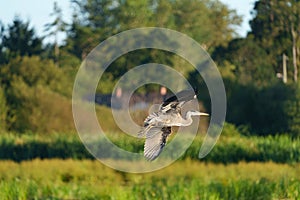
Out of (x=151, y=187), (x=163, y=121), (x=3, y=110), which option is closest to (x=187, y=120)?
(x=163, y=121)

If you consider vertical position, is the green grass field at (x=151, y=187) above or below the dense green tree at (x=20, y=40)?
below

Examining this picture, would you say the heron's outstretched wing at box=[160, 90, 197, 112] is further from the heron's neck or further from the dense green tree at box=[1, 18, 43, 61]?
the dense green tree at box=[1, 18, 43, 61]

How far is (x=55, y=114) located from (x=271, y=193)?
18.5 m

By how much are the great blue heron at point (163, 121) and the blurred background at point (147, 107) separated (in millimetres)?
114

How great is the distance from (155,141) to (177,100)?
151 millimetres

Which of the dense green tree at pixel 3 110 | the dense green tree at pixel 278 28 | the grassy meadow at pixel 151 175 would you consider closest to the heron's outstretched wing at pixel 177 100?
the grassy meadow at pixel 151 175

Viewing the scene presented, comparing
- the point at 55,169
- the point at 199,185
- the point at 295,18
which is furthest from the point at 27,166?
the point at 295,18

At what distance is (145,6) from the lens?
401 centimetres

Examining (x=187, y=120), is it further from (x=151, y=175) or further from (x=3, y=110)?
(x=3, y=110)

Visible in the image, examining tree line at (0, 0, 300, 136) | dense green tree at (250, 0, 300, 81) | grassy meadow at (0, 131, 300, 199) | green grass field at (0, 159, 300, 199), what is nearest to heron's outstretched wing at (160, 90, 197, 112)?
grassy meadow at (0, 131, 300, 199)

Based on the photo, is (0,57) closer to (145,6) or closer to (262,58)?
(262,58)

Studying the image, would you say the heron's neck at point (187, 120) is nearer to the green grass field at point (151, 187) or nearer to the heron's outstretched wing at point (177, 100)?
the heron's outstretched wing at point (177, 100)

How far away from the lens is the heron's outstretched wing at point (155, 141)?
2189 mm

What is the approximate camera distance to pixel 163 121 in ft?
7.27
